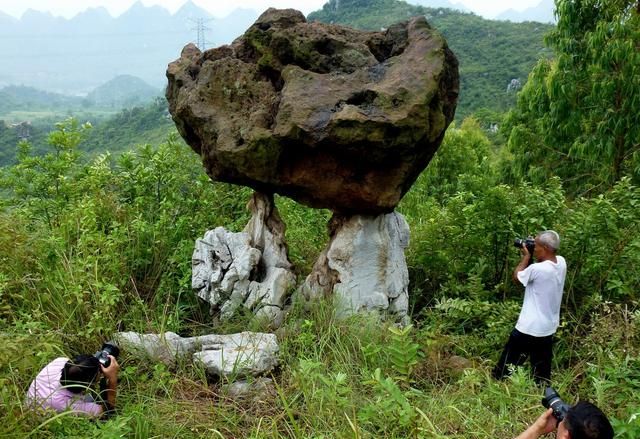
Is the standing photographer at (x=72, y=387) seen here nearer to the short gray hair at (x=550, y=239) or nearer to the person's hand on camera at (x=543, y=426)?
the person's hand on camera at (x=543, y=426)

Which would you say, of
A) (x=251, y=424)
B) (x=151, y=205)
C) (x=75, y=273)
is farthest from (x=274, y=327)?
(x=151, y=205)

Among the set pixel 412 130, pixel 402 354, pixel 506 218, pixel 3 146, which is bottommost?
pixel 3 146

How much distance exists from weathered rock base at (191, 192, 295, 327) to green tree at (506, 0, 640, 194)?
4597 millimetres

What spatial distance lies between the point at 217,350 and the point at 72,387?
3.49 feet

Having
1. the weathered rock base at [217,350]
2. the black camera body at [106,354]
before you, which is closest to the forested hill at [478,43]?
the weathered rock base at [217,350]

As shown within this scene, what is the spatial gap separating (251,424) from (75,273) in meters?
2.20

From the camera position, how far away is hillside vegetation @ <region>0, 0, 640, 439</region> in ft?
11.6

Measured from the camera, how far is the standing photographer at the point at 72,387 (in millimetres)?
3527

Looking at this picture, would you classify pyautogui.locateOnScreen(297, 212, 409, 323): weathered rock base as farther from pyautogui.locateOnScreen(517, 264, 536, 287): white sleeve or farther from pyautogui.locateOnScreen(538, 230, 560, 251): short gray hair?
pyautogui.locateOnScreen(538, 230, 560, 251): short gray hair

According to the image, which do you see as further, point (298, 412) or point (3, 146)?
point (3, 146)

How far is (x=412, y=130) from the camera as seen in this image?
445cm

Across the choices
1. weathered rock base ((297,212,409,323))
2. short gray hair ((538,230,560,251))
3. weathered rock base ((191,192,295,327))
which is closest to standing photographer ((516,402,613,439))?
short gray hair ((538,230,560,251))

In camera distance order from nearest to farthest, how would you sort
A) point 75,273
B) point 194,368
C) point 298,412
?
point 298,412, point 194,368, point 75,273

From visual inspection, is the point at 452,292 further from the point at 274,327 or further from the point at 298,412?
the point at 298,412
